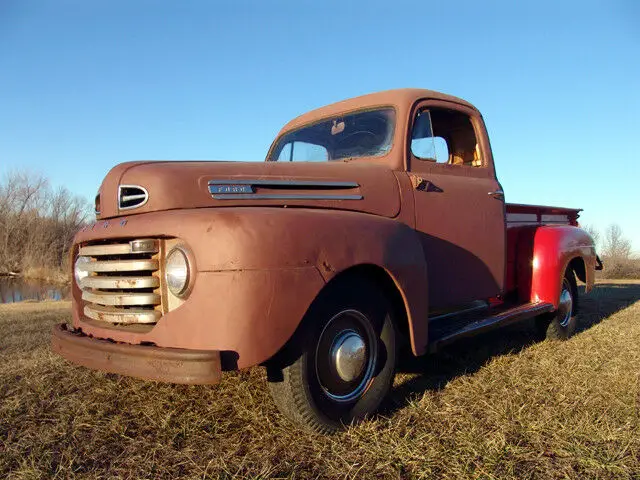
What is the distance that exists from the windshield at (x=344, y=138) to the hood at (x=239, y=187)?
1.66 feet

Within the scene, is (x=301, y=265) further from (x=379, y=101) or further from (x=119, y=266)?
(x=379, y=101)

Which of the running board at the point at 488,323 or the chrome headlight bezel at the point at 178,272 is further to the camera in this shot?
the running board at the point at 488,323

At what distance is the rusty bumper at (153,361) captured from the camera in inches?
78.2

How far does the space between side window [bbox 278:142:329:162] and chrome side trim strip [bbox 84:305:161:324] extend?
1943 millimetres

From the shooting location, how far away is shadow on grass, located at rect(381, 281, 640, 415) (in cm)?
317

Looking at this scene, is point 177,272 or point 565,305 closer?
point 177,272

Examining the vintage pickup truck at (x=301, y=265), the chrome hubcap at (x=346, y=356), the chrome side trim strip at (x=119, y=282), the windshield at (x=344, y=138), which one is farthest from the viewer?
the windshield at (x=344, y=138)

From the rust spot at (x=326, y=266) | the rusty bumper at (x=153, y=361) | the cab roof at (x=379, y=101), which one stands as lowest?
the rusty bumper at (x=153, y=361)

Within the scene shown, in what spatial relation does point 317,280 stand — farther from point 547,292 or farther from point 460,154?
point 547,292

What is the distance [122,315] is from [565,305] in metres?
4.29

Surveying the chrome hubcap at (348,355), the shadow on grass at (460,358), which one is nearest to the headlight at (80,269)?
the chrome hubcap at (348,355)

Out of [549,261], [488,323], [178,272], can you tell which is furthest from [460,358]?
[178,272]

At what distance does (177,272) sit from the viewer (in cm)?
219

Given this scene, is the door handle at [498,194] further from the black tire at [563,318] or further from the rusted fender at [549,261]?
the black tire at [563,318]
